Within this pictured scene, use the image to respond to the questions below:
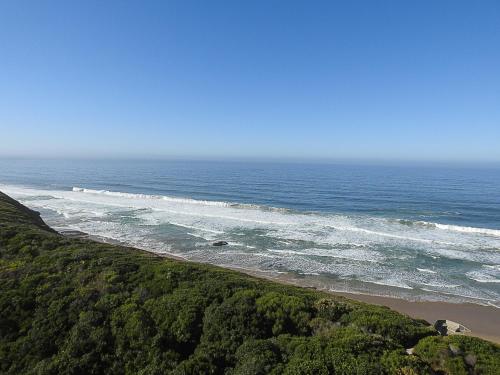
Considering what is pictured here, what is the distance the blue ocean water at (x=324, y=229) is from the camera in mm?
25438

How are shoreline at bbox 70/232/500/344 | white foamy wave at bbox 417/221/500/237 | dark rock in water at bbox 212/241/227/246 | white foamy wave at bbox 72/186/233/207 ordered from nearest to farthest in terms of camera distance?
shoreline at bbox 70/232/500/344 → dark rock in water at bbox 212/241/227/246 → white foamy wave at bbox 417/221/500/237 → white foamy wave at bbox 72/186/233/207

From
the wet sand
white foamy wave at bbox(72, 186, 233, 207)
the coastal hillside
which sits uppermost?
the coastal hillside

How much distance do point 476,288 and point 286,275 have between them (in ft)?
46.9

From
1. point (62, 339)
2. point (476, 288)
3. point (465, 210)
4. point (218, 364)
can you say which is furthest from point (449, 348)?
point (465, 210)

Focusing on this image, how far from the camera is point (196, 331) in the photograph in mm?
10180

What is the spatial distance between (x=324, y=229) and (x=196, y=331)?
104 feet

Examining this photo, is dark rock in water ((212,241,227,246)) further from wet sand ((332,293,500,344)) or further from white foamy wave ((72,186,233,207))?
white foamy wave ((72,186,233,207))

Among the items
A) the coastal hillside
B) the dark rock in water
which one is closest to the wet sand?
the coastal hillside

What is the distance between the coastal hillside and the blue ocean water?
13.5 m

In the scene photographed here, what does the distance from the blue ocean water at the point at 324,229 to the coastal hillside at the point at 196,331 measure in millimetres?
13542

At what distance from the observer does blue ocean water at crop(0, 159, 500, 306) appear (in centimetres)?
2544

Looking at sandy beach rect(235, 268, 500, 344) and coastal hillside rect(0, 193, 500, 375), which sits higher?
coastal hillside rect(0, 193, 500, 375)

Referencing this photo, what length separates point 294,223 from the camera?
141 ft

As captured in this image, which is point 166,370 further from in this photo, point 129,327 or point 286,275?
point 286,275
